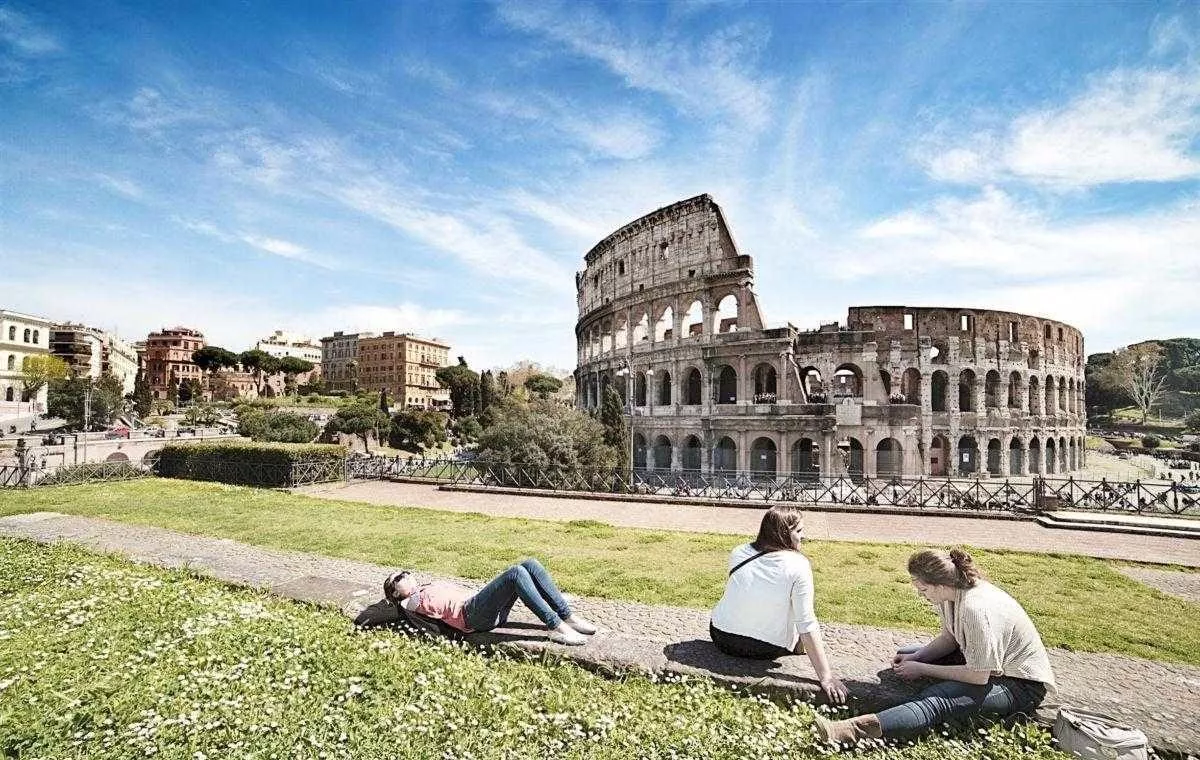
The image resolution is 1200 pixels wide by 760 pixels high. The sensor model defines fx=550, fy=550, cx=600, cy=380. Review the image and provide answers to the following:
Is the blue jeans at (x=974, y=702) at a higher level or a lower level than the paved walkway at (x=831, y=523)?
higher

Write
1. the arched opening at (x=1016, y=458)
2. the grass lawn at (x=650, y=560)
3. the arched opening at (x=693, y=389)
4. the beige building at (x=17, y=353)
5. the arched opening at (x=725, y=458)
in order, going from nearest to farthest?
1. the grass lawn at (x=650, y=560)
2. the arched opening at (x=725, y=458)
3. the arched opening at (x=693, y=389)
4. the arched opening at (x=1016, y=458)
5. the beige building at (x=17, y=353)

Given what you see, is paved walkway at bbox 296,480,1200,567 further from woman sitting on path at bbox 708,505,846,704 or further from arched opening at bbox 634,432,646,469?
arched opening at bbox 634,432,646,469

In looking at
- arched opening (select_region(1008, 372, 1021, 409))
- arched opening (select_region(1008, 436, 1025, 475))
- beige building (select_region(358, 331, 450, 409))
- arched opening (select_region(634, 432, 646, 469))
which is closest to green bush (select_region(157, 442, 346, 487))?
arched opening (select_region(634, 432, 646, 469))

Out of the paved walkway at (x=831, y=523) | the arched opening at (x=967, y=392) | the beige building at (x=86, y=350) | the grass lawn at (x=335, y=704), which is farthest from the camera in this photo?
the beige building at (x=86, y=350)

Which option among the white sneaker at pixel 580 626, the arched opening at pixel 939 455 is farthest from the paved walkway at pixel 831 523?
the arched opening at pixel 939 455

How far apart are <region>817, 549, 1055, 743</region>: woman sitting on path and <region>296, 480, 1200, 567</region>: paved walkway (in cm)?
822

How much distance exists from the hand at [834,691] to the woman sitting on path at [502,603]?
185 centimetres

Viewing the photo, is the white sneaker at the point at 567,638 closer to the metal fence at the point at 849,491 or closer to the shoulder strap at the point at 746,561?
the shoulder strap at the point at 746,561

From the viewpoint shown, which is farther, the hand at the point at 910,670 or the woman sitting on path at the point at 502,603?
the woman sitting on path at the point at 502,603

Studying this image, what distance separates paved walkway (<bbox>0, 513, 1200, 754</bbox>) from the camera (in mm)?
3730

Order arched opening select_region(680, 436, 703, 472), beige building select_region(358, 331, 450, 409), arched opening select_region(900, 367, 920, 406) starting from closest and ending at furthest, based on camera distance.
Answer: arched opening select_region(680, 436, 703, 472) < arched opening select_region(900, 367, 920, 406) < beige building select_region(358, 331, 450, 409)

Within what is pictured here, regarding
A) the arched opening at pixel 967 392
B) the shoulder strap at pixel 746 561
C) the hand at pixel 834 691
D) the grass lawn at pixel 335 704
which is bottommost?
the grass lawn at pixel 335 704

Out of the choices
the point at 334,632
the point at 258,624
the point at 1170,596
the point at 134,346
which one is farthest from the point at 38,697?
the point at 134,346

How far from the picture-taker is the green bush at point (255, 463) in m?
18.7
